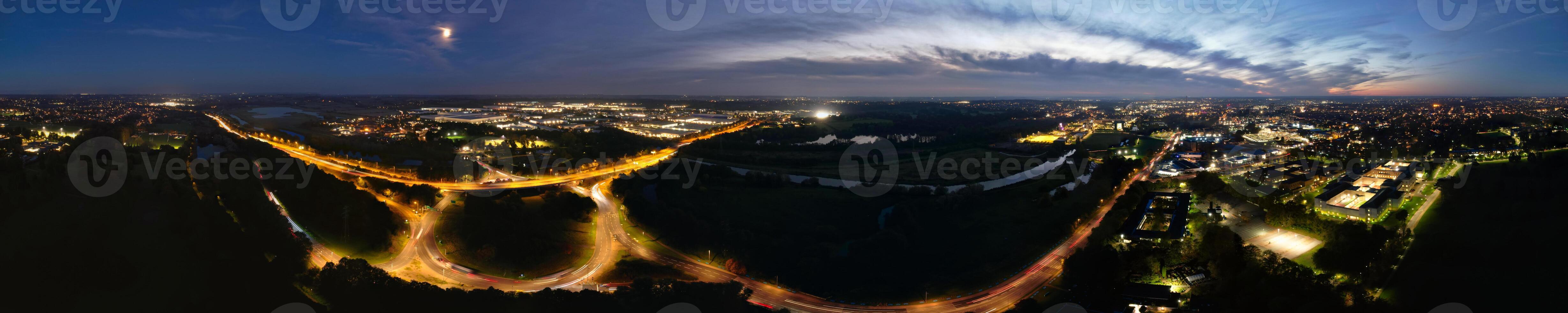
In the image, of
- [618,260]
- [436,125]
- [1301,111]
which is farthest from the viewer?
[1301,111]

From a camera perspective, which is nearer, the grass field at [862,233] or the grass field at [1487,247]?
the grass field at [1487,247]

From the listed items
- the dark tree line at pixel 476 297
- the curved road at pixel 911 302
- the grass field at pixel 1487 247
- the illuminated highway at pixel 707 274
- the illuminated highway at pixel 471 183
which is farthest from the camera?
the illuminated highway at pixel 471 183

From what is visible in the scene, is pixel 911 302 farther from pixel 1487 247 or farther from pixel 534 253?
pixel 1487 247

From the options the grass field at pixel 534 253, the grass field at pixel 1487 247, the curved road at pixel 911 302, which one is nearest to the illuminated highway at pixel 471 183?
the grass field at pixel 534 253

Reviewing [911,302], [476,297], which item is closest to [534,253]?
[476,297]

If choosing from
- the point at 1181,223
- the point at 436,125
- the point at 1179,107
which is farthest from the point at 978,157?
the point at 1179,107

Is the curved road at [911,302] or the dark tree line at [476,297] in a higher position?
the dark tree line at [476,297]

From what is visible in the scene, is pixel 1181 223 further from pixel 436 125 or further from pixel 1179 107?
pixel 1179 107

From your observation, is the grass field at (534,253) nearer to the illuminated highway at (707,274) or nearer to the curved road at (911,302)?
the illuminated highway at (707,274)

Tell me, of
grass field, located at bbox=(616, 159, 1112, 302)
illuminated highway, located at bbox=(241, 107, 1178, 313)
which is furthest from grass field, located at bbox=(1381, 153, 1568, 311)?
grass field, located at bbox=(616, 159, 1112, 302)

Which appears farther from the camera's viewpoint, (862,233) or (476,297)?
(862,233)

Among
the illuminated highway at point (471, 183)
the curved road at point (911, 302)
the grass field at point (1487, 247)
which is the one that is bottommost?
the curved road at point (911, 302)
